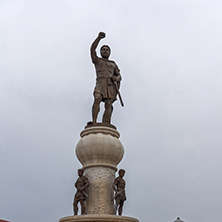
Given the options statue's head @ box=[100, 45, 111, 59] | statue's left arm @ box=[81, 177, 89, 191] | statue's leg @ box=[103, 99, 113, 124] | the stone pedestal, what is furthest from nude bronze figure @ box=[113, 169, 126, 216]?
statue's head @ box=[100, 45, 111, 59]

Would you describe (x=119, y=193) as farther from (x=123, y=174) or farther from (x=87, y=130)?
(x=87, y=130)

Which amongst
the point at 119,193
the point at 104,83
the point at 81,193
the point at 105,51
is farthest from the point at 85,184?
the point at 105,51

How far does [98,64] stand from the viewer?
14.0 metres

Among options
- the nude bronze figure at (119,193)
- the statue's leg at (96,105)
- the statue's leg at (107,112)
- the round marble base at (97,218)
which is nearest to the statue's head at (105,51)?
the statue's leg at (96,105)

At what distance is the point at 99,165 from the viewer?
12.3 meters

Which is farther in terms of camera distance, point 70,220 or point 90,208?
point 90,208

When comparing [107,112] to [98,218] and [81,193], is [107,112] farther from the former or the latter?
[98,218]

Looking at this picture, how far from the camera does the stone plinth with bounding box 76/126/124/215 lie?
39.7ft

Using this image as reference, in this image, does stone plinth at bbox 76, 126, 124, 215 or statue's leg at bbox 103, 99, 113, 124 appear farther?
→ statue's leg at bbox 103, 99, 113, 124

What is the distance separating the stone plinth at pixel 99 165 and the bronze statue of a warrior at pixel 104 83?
122 cm

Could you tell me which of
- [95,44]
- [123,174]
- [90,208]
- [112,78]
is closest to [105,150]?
[123,174]

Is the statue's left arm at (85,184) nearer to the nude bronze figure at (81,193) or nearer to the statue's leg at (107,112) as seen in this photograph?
the nude bronze figure at (81,193)

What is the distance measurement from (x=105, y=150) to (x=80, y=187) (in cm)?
137

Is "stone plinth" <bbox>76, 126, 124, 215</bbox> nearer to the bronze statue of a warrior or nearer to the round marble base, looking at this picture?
the round marble base
